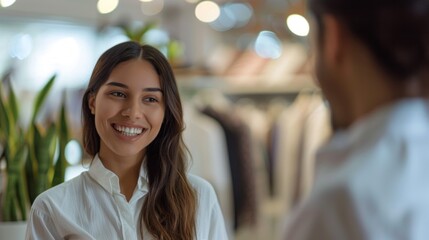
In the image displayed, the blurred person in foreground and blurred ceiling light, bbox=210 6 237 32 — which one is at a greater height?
blurred ceiling light, bbox=210 6 237 32

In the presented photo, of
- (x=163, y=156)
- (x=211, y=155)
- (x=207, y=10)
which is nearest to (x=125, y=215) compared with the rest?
(x=163, y=156)

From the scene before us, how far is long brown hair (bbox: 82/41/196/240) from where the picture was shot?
197 cm

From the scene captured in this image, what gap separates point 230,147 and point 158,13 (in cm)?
339

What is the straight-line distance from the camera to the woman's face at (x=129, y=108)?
1918 millimetres

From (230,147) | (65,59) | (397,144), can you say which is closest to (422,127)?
(397,144)

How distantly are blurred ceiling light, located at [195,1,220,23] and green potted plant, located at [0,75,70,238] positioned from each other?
147 inches

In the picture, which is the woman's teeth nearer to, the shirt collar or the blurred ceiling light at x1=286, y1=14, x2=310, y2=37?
the shirt collar

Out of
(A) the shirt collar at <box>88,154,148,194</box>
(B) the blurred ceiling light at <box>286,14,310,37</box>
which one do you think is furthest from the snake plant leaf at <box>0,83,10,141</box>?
(B) the blurred ceiling light at <box>286,14,310,37</box>

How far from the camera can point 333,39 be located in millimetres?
939

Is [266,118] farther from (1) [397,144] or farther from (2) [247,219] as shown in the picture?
(1) [397,144]

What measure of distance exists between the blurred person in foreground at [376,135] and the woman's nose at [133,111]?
1.03 meters

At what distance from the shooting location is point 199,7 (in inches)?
263

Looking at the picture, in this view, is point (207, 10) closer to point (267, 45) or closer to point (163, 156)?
point (267, 45)

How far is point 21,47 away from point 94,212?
592 cm
